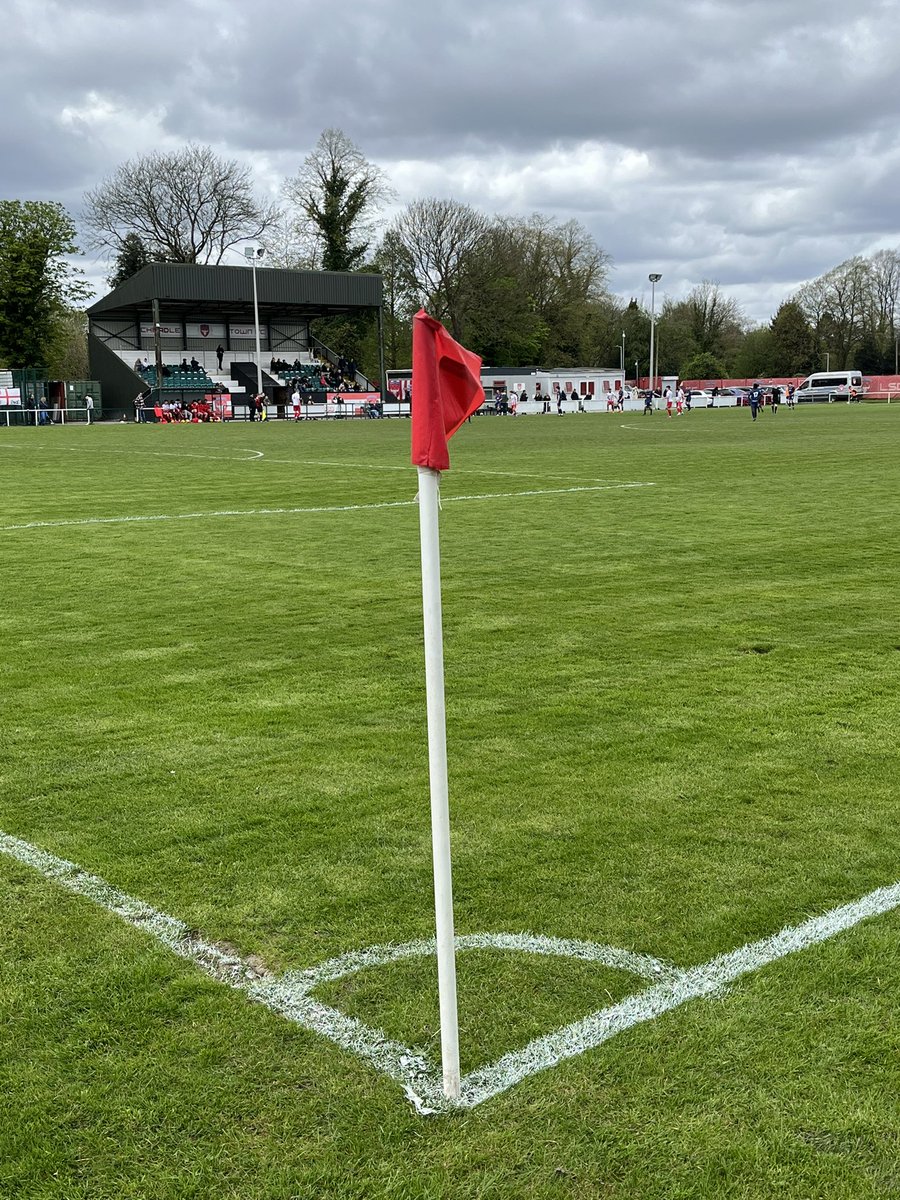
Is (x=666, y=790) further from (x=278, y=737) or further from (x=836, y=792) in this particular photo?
(x=278, y=737)

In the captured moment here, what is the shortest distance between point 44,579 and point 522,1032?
28.8 feet

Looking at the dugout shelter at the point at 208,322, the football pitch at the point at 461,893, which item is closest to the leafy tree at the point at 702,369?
the dugout shelter at the point at 208,322

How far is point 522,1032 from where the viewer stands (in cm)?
323

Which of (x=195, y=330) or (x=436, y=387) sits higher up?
(x=195, y=330)

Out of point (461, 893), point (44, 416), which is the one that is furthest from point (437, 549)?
point (44, 416)

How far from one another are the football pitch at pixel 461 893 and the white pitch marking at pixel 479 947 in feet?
0.05

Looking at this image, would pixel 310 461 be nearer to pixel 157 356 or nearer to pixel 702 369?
pixel 157 356

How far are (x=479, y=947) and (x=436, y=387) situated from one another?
1.82 metres

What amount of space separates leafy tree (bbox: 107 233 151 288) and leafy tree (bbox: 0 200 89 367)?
8.81 m

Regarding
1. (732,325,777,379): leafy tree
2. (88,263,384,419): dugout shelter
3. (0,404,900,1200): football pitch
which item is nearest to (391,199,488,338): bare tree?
(88,263,384,419): dugout shelter

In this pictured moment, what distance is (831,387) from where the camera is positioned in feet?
299

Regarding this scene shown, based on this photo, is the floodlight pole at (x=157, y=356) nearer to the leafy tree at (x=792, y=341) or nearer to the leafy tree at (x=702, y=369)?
the leafy tree at (x=702, y=369)

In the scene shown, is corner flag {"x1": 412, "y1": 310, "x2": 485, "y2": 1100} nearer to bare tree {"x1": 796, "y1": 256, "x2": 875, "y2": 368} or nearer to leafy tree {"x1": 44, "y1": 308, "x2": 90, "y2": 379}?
leafy tree {"x1": 44, "y1": 308, "x2": 90, "y2": 379}

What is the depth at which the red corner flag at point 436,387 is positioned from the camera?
2.82 meters
